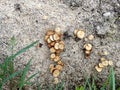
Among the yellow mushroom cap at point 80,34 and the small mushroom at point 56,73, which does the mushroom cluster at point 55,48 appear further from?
the yellow mushroom cap at point 80,34

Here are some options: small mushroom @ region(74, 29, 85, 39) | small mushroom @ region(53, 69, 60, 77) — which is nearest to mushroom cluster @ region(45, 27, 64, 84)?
small mushroom @ region(53, 69, 60, 77)

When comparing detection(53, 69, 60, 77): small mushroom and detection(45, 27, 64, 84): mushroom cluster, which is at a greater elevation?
detection(45, 27, 64, 84): mushroom cluster

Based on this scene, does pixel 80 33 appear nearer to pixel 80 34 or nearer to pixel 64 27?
pixel 80 34

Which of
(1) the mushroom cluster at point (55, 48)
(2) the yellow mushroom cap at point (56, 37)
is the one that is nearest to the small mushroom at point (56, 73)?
(1) the mushroom cluster at point (55, 48)

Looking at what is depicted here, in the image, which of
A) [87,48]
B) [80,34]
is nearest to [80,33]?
[80,34]

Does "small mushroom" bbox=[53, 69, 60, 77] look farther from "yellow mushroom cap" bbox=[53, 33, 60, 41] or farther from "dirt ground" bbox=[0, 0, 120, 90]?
"yellow mushroom cap" bbox=[53, 33, 60, 41]

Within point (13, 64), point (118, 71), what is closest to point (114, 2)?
point (118, 71)

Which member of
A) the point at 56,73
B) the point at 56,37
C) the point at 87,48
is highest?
the point at 56,37
